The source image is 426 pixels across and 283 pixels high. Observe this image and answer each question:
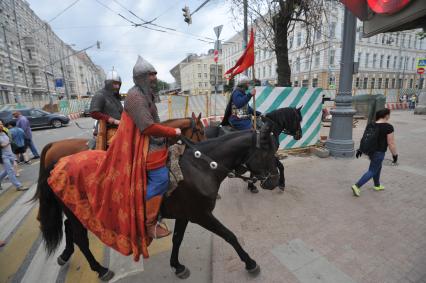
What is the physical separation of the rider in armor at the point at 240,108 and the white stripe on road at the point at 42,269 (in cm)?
380

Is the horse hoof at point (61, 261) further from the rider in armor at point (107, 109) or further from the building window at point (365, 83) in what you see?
the building window at point (365, 83)

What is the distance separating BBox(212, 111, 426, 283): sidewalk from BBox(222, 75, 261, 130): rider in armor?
1504 mm

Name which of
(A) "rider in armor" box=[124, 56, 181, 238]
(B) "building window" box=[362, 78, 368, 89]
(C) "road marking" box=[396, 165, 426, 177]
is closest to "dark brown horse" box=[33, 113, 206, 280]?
(A) "rider in armor" box=[124, 56, 181, 238]

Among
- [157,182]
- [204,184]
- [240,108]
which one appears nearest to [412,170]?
[240,108]

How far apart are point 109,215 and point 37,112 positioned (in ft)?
63.9

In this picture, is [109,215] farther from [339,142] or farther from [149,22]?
[149,22]

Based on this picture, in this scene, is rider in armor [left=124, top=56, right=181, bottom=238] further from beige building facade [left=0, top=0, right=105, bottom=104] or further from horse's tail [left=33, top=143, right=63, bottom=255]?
beige building facade [left=0, top=0, right=105, bottom=104]

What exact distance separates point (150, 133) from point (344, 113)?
6.56 metres

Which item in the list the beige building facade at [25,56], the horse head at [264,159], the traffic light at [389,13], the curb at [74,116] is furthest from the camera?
the beige building facade at [25,56]

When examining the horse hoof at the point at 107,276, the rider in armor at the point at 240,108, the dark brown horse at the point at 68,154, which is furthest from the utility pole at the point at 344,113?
the horse hoof at the point at 107,276

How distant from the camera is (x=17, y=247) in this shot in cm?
341

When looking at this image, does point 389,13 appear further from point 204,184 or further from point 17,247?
point 17,247

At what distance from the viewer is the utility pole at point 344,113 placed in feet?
21.9

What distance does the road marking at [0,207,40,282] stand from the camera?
294 centimetres
